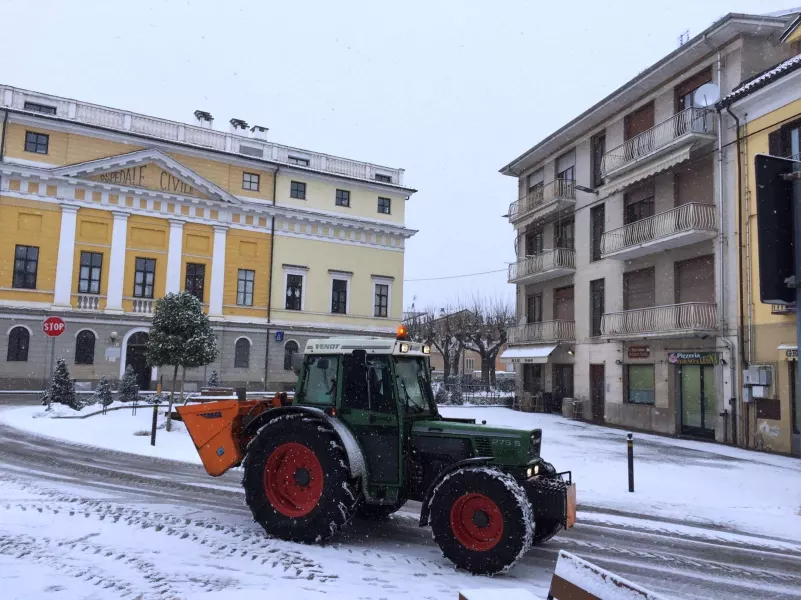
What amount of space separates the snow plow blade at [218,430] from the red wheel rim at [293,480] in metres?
0.64

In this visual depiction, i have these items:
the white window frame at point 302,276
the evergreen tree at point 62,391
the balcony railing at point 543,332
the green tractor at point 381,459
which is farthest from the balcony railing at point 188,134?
the green tractor at point 381,459

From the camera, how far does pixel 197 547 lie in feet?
21.2

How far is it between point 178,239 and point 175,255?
892mm

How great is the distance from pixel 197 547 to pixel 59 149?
97.6ft

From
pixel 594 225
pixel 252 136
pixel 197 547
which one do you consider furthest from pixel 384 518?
A: pixel 252 136

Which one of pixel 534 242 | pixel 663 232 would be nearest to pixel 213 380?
pixel 534 242

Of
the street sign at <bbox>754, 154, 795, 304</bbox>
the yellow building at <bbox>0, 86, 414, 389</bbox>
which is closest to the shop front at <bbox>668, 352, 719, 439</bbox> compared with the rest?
the street sign at <bbox>754, 154, 795, 304</bbox>

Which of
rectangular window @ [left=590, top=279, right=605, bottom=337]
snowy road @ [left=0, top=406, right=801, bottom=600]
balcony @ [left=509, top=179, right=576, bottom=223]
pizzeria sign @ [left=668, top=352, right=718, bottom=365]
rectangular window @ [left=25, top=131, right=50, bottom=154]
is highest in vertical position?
rectangular window @ [left=25, top=131, right=50, bottom=154]

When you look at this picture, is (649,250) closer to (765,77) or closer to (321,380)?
(765,77)

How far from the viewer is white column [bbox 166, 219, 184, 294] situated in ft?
108

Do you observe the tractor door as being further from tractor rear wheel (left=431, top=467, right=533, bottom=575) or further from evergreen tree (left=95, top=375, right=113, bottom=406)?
evergreen tree (left=95, top=375, right=113, bottom=406)

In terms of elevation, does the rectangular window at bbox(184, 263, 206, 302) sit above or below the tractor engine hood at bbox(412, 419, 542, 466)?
above

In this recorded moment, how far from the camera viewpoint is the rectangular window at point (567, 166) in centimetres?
2741

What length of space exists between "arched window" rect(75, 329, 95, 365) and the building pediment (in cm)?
782
